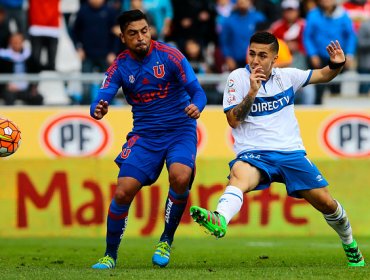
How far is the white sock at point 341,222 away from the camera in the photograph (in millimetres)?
10781

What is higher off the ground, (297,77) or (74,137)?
(297,77)

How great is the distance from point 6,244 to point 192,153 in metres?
4.74

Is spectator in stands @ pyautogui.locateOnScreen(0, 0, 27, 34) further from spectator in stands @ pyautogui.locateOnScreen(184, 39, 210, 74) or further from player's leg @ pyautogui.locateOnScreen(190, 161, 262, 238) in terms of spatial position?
player's leg @ pyautogui.locateOnScreen(190, 161, 262, 238)

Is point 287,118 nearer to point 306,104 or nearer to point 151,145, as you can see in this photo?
point 151,145

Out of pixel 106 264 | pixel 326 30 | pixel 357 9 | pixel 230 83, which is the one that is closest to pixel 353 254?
pixel 230 83

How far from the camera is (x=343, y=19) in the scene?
1902 centimetres

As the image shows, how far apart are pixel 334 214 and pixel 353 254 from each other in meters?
0.56

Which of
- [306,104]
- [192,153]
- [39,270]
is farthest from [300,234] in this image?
[39,270]

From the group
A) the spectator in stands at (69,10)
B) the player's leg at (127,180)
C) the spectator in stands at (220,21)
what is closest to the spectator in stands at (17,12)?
the spectator in stands at (69,10)

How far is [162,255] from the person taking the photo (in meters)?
11.3

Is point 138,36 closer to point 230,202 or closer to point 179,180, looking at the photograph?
point 179,180

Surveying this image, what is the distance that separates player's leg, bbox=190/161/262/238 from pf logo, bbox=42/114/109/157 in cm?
679

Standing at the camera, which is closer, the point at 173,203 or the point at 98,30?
the point at 173,203

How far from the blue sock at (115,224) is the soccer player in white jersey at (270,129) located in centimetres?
132
